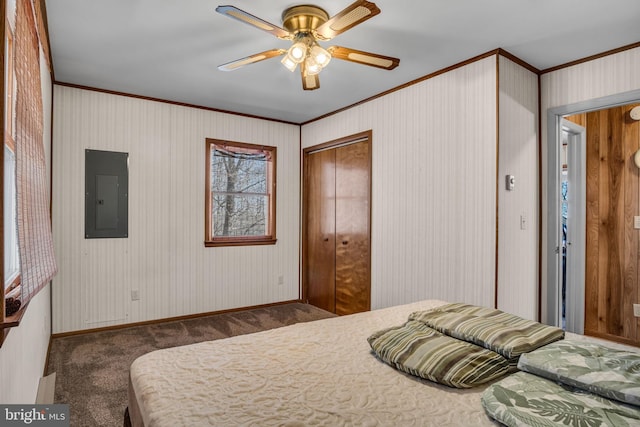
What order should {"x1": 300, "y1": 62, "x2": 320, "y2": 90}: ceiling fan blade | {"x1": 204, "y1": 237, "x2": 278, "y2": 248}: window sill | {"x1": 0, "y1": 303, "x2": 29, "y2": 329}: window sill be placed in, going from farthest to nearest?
{"x1": 204, "y1": 237, "x2": 278, "y2": 248}: window sill
{"x1": 300, "y1": 62, "x2": 320, "y2": 90}: ceiling fan blade
{"x1": 0, "y1": 303, "x2": 29, "y2": 329}: window sill

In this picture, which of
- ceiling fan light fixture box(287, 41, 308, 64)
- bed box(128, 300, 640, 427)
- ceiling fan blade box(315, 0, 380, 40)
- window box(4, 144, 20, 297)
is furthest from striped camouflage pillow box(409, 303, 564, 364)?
window box(4, 144, 20, 297)

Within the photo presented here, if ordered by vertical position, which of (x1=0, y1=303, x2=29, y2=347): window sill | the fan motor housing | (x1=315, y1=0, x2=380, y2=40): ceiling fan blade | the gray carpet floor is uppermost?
the fan motor housing

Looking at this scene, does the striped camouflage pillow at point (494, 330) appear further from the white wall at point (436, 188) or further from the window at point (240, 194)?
the window at point (240, 194)

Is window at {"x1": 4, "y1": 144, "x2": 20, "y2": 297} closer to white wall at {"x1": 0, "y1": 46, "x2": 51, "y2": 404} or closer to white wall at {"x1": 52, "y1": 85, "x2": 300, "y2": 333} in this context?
white wall at {"x1": 0, "y1": 46, "x2": 51, "y2": 404}

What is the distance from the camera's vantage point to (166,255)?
4.18 m

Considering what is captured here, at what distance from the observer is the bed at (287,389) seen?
1.11 m

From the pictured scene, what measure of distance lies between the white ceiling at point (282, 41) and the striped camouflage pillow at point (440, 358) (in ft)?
6.31

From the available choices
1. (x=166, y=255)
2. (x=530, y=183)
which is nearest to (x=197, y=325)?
(x=166, y=255)

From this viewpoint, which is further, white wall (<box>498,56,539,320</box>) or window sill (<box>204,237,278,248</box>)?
window sill (<box>204,237,278,248</box>)

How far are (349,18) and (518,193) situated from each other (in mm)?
2019

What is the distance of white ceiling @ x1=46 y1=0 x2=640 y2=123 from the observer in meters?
2.28

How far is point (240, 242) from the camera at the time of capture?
15.4ft

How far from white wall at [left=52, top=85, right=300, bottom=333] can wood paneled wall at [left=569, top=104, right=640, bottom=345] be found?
3548 millimetres

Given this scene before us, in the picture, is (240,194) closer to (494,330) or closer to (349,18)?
(349,18)
